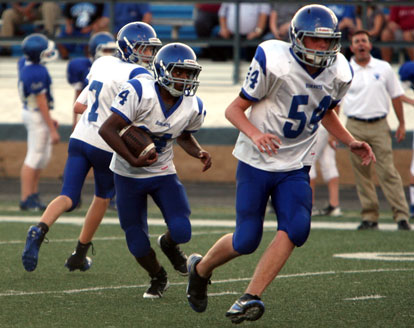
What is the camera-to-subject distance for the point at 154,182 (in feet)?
19.3

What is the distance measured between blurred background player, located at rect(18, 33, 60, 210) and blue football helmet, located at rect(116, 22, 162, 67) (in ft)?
13.2

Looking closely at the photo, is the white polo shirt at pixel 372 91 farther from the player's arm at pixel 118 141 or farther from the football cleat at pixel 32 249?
the player's arm at pixel 118 141

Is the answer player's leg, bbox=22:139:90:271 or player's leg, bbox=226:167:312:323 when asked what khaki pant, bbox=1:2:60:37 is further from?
player's leg, bbox=226:167:312:323

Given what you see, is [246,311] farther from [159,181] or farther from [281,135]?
[159,181]

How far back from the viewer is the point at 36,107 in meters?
10.8

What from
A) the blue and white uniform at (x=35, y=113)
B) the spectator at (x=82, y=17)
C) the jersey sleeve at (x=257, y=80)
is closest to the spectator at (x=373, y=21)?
the spectator at (x=82, y=17)

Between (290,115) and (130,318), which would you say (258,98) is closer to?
(290,115)

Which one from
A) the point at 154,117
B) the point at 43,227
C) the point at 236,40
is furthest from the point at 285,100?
the point at 236,40

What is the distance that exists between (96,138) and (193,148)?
3.35 feet

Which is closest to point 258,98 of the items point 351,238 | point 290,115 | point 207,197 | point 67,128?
point 290,115

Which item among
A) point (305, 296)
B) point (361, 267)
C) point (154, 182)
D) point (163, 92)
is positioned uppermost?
point (163, 92)

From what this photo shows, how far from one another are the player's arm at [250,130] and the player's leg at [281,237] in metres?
0.27

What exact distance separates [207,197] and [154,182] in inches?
267

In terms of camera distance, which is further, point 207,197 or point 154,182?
point 207,197
